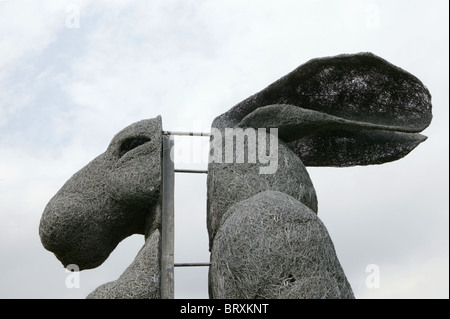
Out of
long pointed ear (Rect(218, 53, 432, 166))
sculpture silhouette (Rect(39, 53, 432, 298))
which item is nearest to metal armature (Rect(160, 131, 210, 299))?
sculpture silhouette (Rect(39, 53, 432, 298))

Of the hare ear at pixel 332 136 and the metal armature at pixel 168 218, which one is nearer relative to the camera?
the metal armature at pixel 168 218

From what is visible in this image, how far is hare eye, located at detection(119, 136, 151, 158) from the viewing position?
4730mm

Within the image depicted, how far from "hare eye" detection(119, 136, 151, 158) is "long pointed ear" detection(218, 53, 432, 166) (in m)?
0.58

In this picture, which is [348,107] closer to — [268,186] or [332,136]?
[332,136]

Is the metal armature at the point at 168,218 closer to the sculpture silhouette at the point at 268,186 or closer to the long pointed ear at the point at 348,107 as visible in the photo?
the sculpture silhouette at the point at 268,186

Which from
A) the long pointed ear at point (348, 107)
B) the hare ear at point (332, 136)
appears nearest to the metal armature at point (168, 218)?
the long pointed ear at point (348, 107)

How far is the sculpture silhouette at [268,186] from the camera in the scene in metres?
3.71

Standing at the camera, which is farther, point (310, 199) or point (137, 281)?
point (310, 199)

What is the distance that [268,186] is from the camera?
4387 millimetres

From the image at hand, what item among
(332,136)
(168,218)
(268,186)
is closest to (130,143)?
(168,218)
